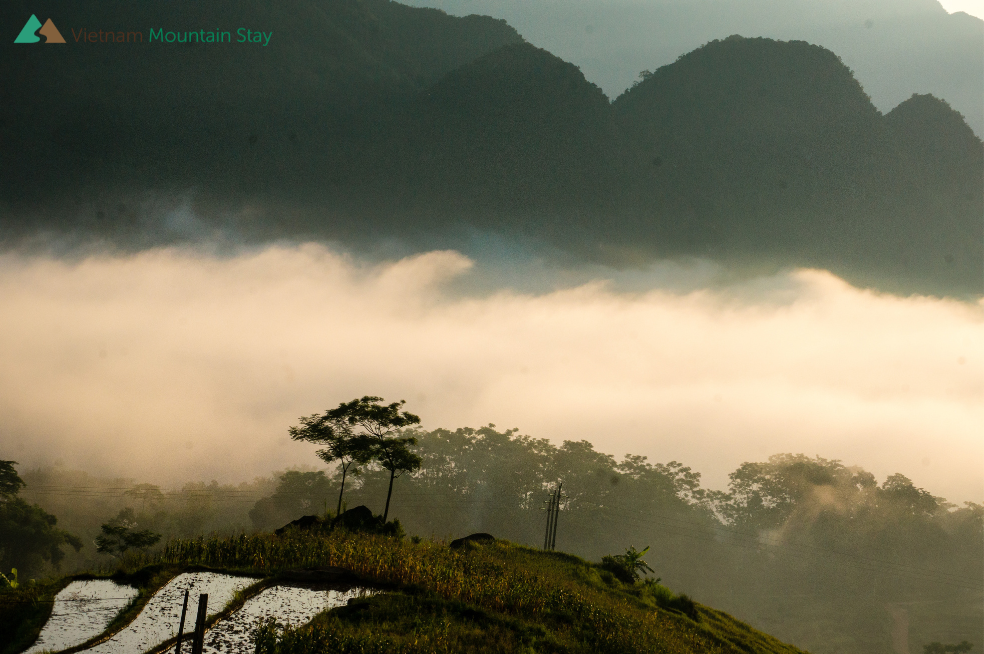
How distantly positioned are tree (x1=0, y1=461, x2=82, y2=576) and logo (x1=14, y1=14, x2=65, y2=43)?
131134 mm

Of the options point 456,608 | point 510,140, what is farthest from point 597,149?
point 456,608

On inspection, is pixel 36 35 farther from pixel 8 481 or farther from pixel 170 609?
pixel 170 609

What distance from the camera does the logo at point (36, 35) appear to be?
14675 cm

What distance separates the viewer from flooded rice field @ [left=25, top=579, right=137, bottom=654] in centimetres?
1065

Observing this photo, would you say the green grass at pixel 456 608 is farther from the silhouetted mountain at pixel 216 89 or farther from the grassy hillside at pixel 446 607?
the silhouetted mountain at pixel 216 89

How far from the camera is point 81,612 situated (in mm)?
11961

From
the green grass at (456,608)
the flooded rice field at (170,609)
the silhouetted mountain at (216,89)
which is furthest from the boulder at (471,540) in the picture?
the silhouetted mountain at (216,89)

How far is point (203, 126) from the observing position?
168250 mm

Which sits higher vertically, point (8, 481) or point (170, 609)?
point (170, 609)

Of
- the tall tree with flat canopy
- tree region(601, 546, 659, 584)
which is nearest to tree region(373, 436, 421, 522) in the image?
the tall tree with flat canopy

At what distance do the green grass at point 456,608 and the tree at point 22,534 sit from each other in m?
→ 48.4

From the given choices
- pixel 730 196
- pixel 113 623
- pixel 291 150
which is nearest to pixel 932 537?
pixel 113 623

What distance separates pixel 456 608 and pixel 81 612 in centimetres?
788

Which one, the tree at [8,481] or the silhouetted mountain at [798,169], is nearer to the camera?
the tree at [8,481]
